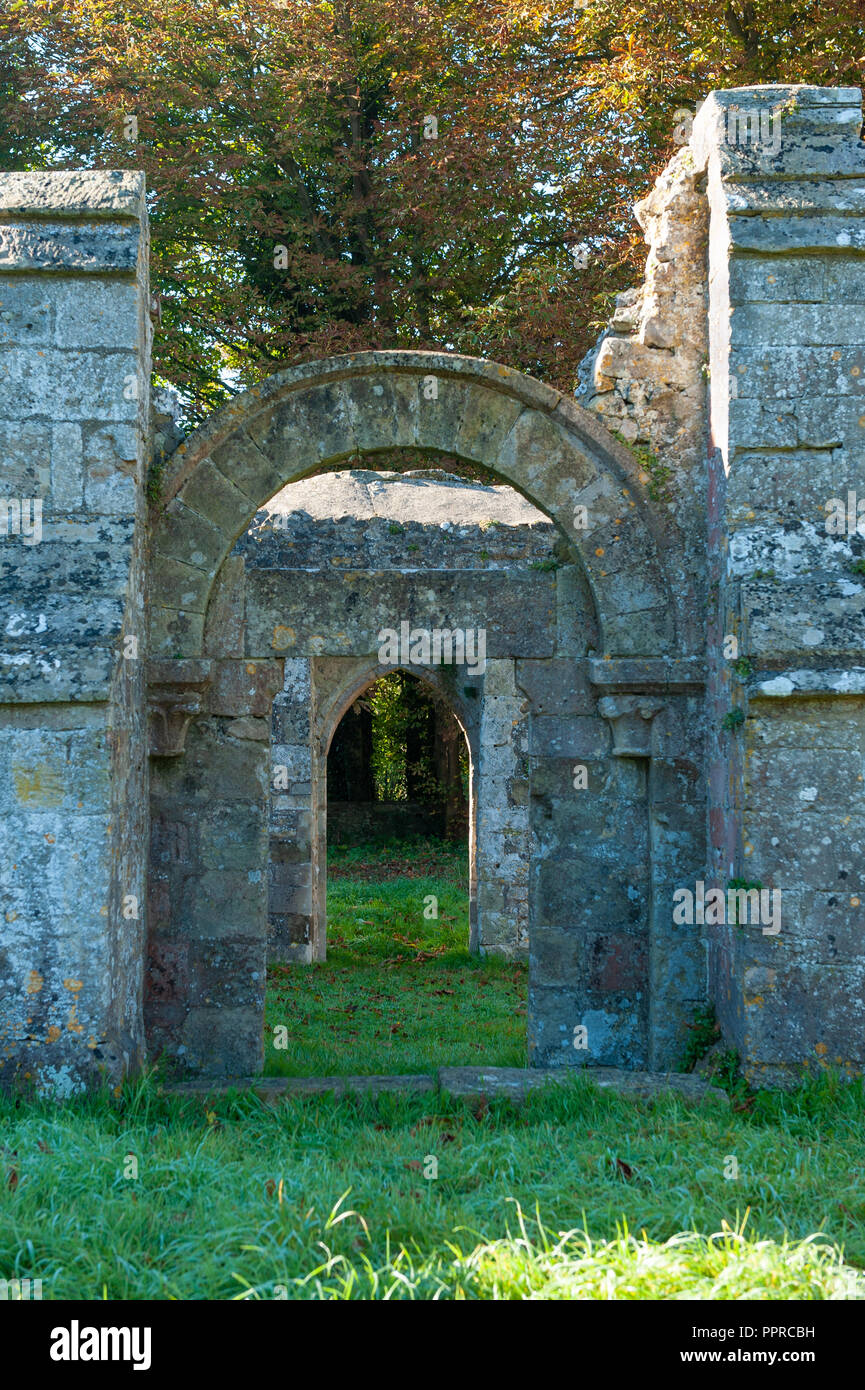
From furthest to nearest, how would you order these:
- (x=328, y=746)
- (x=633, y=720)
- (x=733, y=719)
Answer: (x=328, y=746) → (x=633, y=720) → (x=733, y=719)

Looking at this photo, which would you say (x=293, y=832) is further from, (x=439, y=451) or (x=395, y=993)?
(x=439, y=451)

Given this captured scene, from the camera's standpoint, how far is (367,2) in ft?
39.4

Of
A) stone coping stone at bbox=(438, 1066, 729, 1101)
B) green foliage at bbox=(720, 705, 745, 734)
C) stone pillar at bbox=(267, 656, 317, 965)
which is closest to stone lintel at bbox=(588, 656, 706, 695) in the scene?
green foliage at bbox=(720, 705, 745, 734)

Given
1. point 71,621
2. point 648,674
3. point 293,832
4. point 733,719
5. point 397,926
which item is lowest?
point 397,926

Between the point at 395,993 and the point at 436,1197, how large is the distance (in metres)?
5.82

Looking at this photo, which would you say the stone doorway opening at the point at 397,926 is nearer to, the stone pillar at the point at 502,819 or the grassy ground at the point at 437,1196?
the stone pillar at the point at 502,819

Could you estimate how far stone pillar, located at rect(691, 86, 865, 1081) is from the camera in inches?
168

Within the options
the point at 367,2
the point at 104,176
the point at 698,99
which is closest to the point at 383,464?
the point at 698,99

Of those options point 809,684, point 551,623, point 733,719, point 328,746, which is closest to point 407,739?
point 328,746

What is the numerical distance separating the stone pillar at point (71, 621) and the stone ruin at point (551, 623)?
1 cm

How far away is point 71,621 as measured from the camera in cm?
429

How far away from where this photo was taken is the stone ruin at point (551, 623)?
167 inches

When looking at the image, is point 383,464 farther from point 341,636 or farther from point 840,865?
point 840,865

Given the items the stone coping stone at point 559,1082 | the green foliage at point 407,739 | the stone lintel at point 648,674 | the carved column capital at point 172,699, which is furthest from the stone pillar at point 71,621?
the green foliage at point 407,739
